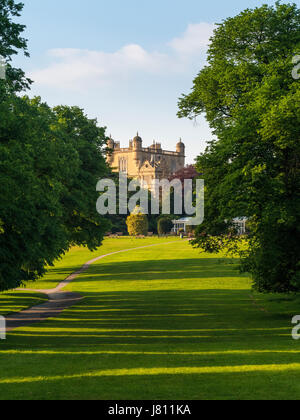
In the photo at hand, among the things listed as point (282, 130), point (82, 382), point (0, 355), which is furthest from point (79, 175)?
point (82, 382)

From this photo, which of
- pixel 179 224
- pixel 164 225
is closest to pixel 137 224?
pixel 164 225

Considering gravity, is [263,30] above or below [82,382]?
above

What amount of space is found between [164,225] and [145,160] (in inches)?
2454

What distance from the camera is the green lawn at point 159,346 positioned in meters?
11.9

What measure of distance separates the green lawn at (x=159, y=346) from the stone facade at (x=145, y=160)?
105428 mm

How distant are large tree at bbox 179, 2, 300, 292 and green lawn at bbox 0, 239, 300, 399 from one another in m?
3.08

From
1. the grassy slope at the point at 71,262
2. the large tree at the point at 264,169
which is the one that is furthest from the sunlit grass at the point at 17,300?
the large tree at the point at 264,169

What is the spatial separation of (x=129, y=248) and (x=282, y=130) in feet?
182

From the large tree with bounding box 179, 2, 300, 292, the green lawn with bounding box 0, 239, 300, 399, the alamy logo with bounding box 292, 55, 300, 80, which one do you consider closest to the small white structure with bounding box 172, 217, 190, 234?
the green lawn with bounding box 0, 239, 300, 399

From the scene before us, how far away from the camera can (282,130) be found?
2339cm

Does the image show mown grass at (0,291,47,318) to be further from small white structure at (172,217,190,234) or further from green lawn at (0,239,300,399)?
small white structure at (172,217,190,234)

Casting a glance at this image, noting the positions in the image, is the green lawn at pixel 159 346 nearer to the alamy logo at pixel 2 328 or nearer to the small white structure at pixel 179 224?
the alamy logo at pixel 2 328

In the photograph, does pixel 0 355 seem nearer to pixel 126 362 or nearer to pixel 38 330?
pixel 126 362

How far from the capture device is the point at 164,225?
104 m
